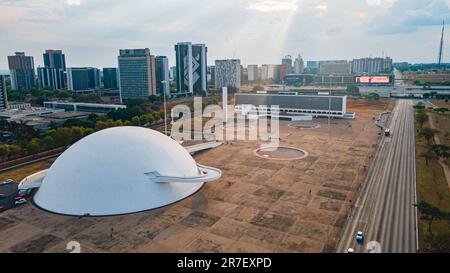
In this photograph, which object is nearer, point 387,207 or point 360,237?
point 360,237

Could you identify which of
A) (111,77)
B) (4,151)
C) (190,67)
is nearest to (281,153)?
(4,151)

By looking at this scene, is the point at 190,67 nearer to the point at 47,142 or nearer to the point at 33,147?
the point at 47,142

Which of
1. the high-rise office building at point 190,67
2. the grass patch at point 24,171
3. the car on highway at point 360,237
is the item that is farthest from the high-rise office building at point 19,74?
the car on highway at point 360,237

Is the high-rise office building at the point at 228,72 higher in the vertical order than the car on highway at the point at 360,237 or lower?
higher

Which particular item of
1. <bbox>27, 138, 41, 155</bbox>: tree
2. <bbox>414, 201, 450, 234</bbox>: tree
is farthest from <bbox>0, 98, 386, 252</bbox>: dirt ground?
<bbox>27, 138, 41, 155</bbox>: tree

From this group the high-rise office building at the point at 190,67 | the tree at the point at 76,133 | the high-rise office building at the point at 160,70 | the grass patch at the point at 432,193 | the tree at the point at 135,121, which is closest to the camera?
the grass patch at the point at 432,193

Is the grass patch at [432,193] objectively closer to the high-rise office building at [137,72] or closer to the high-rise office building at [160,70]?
the high-rise office building at [137,72]
